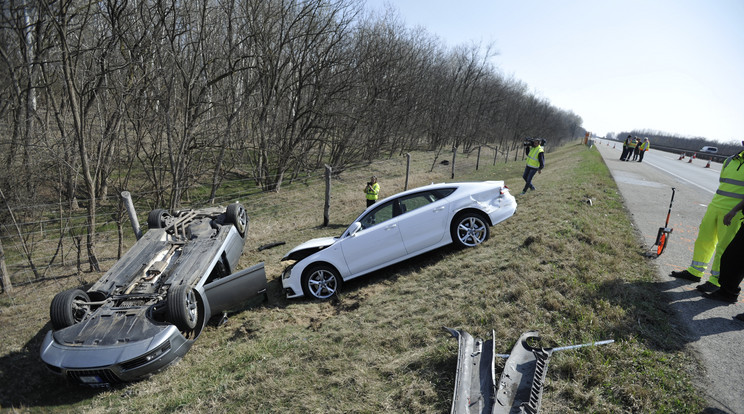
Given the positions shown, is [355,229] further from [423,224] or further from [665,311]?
[665,311]

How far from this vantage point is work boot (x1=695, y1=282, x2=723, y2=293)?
4172 millimetres

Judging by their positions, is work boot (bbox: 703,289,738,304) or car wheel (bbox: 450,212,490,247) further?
car wheel (bbox: 450,212,490,247)

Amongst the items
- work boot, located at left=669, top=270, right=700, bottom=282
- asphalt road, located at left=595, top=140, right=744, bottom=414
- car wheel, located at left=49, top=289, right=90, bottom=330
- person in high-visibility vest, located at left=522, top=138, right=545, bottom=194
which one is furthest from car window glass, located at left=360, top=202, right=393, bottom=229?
person in high-visibility vest, located at left=522, top=138, right=545, bottom=194

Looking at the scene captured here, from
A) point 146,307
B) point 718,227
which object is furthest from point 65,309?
point 718,227

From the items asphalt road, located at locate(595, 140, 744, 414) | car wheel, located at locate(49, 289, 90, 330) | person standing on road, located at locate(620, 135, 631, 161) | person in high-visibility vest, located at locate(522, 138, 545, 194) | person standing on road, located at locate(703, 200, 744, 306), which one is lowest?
car wheel, located at locate(49, 289, 90, 330)

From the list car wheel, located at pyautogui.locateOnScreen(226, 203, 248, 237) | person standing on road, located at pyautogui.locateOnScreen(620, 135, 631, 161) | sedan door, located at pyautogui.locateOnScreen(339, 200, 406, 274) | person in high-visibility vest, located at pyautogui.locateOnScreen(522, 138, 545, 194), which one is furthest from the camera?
person standing on road, located at pyautogui.locateOnScreen(620, 135, 631, 161)

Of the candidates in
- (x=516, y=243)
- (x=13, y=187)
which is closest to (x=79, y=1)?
(x=13, y=187)

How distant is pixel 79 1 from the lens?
884 cm

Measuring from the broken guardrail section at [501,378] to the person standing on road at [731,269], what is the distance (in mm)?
1905

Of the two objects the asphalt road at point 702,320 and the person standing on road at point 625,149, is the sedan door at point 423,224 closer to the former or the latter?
the asphalt road at point 702,320

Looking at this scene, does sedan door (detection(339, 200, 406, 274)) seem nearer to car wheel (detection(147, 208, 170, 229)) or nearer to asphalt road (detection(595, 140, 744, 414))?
asphalt road (detection(595, 140, 744, 414))

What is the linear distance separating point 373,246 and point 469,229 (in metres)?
1.78

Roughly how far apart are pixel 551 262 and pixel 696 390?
235 centimetres

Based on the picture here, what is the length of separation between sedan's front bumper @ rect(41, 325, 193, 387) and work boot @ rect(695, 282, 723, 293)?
6.44 m
